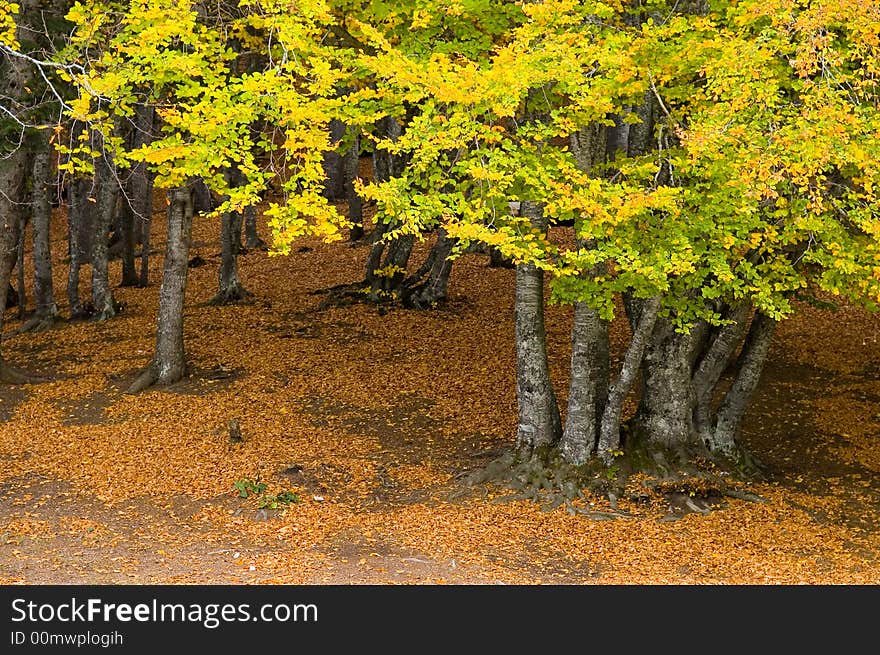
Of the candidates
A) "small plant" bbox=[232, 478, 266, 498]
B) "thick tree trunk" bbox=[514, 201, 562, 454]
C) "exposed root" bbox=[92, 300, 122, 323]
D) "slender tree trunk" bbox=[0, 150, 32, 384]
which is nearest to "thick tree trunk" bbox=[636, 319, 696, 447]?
"thick tree trunk" bbox=[514, 201, 562, 454]

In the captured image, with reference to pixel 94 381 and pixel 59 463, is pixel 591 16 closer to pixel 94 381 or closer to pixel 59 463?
pixel 59 463

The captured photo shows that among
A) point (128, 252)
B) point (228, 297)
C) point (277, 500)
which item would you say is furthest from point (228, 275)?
point (277, 500)

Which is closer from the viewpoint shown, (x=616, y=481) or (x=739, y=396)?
(x=616, y=481)

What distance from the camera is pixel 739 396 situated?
38.7 ft

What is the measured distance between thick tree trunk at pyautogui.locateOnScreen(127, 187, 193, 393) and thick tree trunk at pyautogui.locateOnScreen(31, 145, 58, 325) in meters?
3.62

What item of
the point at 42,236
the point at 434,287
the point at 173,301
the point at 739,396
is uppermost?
the point at 42,236

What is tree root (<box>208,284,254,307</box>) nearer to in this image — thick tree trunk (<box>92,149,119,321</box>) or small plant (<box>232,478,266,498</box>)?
thick tree trunk (<box>92,149,119,321</box>)

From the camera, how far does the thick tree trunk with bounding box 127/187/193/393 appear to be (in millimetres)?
15117

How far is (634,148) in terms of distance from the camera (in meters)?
11.3

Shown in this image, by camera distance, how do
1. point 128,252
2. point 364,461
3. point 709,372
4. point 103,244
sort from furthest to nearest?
point 128,252, point 103,244, point 364,461, point 709,372

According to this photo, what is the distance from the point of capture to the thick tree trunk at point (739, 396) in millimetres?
11766

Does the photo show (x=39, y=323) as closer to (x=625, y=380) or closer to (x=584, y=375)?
(x=584, y=375)

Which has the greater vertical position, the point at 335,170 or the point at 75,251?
the point at 335,170

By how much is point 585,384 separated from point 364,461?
3090 mm
